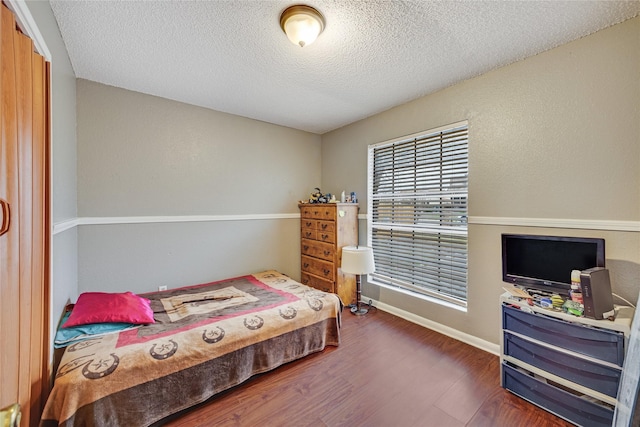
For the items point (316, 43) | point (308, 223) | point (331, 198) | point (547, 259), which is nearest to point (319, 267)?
point (308, 223)

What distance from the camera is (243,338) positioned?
192 centimetres

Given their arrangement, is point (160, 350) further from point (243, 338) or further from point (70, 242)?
point (70, 242)

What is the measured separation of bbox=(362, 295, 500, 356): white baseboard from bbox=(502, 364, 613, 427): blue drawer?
1.54ft

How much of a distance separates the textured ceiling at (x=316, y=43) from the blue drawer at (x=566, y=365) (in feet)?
7.02

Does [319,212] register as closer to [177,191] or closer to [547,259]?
[177,191]

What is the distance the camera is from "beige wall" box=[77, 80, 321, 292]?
2463 mm

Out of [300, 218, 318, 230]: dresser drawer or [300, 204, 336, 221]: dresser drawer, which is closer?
[300, 204, 336, 221]: dresser drawer

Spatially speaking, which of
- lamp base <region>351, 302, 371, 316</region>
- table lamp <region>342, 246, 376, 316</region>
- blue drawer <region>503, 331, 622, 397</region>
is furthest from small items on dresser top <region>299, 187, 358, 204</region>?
blue drawer <region>503, 331, 622, 397</region>

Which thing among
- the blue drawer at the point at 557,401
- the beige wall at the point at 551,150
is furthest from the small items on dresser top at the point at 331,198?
the blue drawer at the point at 557,401

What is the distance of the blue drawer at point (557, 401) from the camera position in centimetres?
144

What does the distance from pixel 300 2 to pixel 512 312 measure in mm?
2485

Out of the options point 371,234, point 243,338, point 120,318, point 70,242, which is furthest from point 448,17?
point 70,242

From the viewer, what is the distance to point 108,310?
6.22 feet

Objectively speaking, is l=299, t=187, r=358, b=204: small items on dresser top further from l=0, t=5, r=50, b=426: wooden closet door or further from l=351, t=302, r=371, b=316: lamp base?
l=0, t=5, r=50, b=426: wooden closet door
